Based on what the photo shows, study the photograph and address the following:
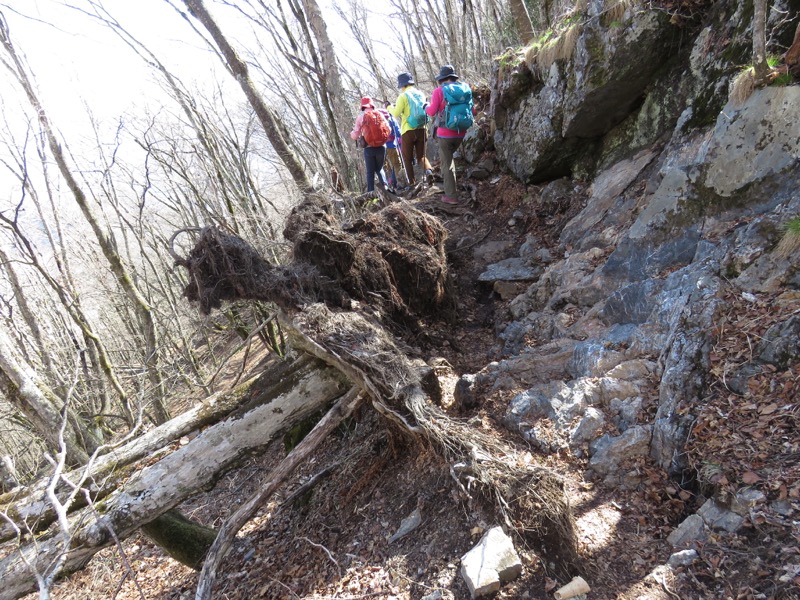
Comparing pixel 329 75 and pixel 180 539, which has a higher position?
pixel 329 75

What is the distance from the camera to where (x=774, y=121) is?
391 centimetres

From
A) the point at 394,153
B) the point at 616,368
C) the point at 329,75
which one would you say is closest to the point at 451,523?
the point at 616,368

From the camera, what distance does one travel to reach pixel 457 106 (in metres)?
7.41

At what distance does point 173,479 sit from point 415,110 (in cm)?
710

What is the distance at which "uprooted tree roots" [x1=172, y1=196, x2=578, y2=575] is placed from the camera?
311 cm

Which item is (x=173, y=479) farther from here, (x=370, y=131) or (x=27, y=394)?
(x=370, y=131)

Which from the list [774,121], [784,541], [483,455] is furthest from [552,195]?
[784,541]

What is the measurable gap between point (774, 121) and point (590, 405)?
119 inches

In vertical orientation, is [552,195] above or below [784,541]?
above

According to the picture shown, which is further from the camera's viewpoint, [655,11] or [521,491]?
[655,11]

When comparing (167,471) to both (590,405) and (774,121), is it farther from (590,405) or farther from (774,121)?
(774,121)

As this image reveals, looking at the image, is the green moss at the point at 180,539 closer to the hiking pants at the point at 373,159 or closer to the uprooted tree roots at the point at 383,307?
the uprooted tree roots at the point at 383,307

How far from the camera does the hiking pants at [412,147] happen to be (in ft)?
29.0

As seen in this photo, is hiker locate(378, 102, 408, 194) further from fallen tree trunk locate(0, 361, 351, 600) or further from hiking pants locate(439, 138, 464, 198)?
fallen tree trunk locate(0, 361, 351, 600)
